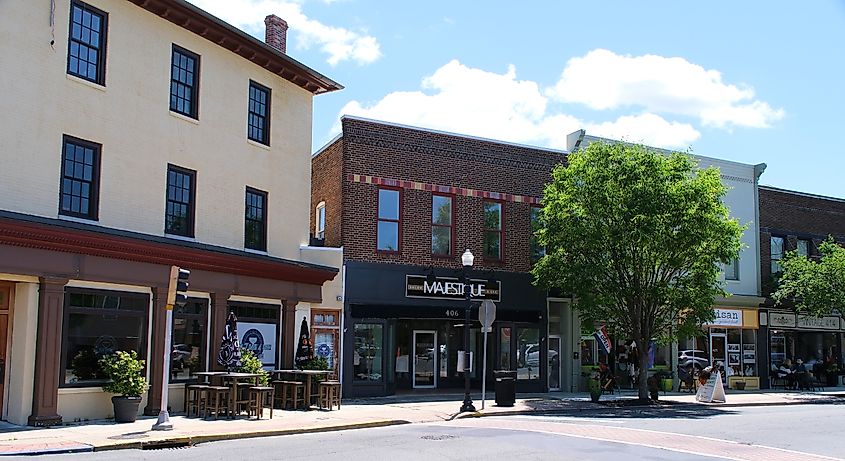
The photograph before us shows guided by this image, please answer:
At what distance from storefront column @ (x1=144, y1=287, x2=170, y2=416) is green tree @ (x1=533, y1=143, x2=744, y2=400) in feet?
41.8

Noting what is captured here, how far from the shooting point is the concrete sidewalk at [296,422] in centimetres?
1448

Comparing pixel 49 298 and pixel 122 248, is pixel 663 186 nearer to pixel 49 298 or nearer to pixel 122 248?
pixel 122 248

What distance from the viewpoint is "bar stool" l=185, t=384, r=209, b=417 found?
19.2 metres

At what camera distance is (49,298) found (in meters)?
16.8

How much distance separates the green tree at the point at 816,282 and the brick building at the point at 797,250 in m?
1.00

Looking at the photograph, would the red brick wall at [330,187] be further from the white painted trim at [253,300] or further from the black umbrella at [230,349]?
the black umbrella at [230,349]

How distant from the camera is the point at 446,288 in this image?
91.4 ft

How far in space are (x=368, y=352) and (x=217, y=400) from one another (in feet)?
27.8

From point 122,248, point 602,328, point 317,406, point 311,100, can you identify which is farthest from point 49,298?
point 602,328

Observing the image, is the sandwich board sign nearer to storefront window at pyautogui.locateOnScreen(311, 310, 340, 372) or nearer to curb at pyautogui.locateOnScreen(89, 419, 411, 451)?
storefront window at pyautogui.locateOnScreen(311, 310, 340, 372)

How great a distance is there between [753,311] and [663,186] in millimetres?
12574

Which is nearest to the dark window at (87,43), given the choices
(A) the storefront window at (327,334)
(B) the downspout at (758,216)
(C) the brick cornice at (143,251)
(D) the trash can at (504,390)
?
(C) the brick cornice at (143,251)

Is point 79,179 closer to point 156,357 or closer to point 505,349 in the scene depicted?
point 156,357

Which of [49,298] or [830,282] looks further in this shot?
[830,282]
